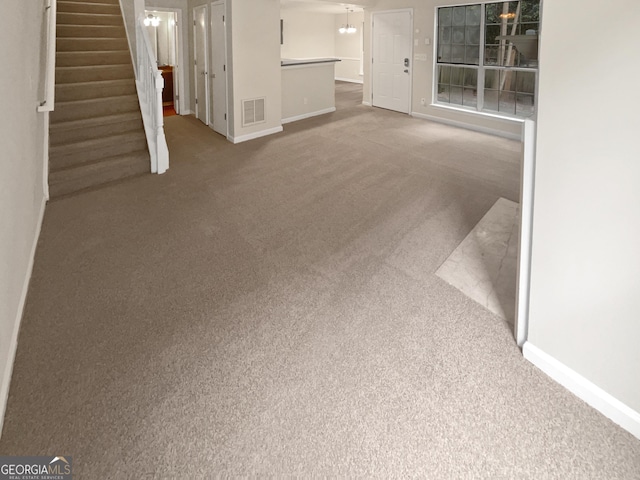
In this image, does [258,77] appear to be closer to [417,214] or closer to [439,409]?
[417,214]

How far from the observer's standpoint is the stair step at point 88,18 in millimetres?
6332

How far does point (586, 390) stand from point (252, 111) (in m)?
6.12

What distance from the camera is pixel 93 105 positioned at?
5.43m

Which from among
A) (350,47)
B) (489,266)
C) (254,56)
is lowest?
(489,266)

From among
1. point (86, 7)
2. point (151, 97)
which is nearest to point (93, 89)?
point (151, 97)

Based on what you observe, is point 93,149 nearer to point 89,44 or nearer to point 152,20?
point 89,44

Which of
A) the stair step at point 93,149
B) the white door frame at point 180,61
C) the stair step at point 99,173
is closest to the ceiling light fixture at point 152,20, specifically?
the white door frame at point 180,61

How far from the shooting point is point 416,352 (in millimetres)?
2213

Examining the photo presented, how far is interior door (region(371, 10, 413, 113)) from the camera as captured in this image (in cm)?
862

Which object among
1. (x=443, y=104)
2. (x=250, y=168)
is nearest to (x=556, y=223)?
(x=250, y=168)

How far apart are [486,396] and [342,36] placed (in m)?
14.1

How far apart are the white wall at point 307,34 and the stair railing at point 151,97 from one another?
7.30m

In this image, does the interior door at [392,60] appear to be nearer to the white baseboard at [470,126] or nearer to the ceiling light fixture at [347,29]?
the white baseboard at [470,126]

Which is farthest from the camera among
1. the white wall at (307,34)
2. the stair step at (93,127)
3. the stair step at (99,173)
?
the white wall at (307,34)
